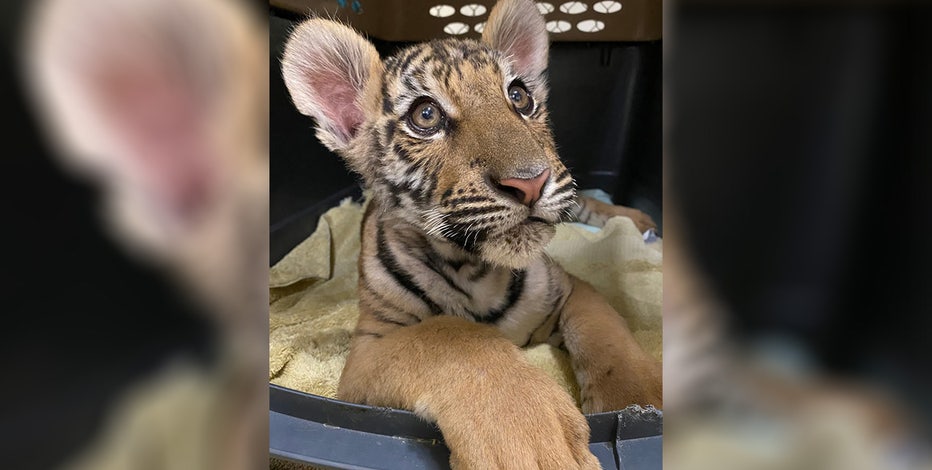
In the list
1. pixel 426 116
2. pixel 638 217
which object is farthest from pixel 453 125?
pixel 638 217

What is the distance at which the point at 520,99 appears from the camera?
1009mm

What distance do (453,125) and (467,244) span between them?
0.19 meters

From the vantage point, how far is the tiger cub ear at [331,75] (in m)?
0.96

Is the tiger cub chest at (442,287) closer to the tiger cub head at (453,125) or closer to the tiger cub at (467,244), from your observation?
the tiger cub at (467,244)

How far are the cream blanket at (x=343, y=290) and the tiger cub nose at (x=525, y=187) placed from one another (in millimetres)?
379
